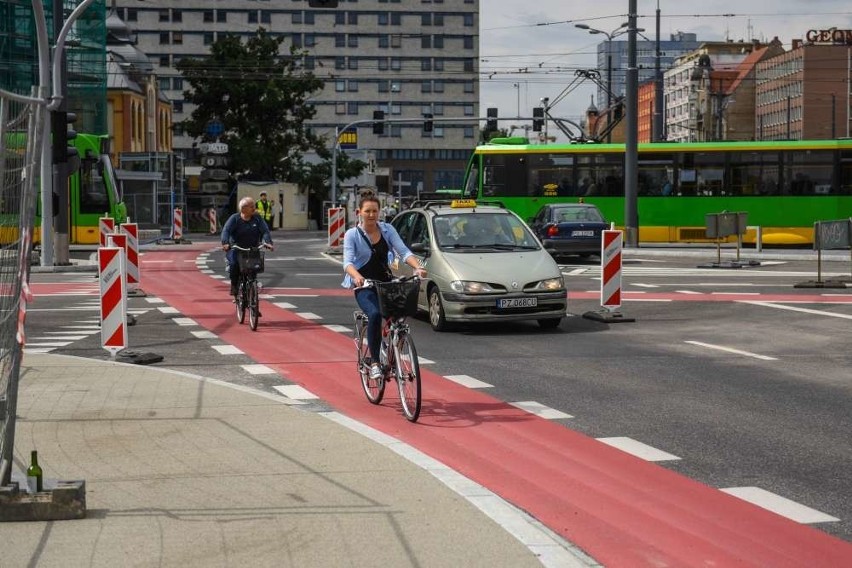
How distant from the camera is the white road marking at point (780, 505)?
6.86 metres

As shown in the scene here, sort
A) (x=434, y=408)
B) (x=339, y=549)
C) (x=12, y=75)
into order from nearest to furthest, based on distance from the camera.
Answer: (x=339, y=549), (x=434, y=408), (x=12, y=75)

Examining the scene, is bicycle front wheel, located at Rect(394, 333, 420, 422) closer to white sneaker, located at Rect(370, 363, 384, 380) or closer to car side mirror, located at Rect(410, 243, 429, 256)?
white sneaker, located at Rect(370, 363, 384, 380)

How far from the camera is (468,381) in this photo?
12461mm

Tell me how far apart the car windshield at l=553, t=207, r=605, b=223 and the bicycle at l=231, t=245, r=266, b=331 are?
17016 mm

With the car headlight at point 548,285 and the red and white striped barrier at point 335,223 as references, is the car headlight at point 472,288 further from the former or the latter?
the red and white striped barrier at point 335,223

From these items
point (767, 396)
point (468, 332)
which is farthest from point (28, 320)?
point (767, 396)

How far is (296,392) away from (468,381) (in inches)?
65.2

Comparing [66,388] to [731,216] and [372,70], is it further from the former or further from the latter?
[372,70]

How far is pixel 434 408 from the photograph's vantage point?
35.3ft

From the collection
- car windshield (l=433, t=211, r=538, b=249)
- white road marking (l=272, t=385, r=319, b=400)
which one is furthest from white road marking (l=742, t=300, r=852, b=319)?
white road marking (l=272, t=385, r=319, b=400)

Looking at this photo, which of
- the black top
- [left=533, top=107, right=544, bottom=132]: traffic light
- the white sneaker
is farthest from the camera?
[left=533, top=107, right=544, bottom=132]: traffic light

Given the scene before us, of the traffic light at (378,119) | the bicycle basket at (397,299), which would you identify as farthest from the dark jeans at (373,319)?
the traffic light at (378,119)

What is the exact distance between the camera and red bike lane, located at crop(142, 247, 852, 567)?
244 inches

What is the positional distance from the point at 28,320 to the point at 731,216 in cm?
1679
